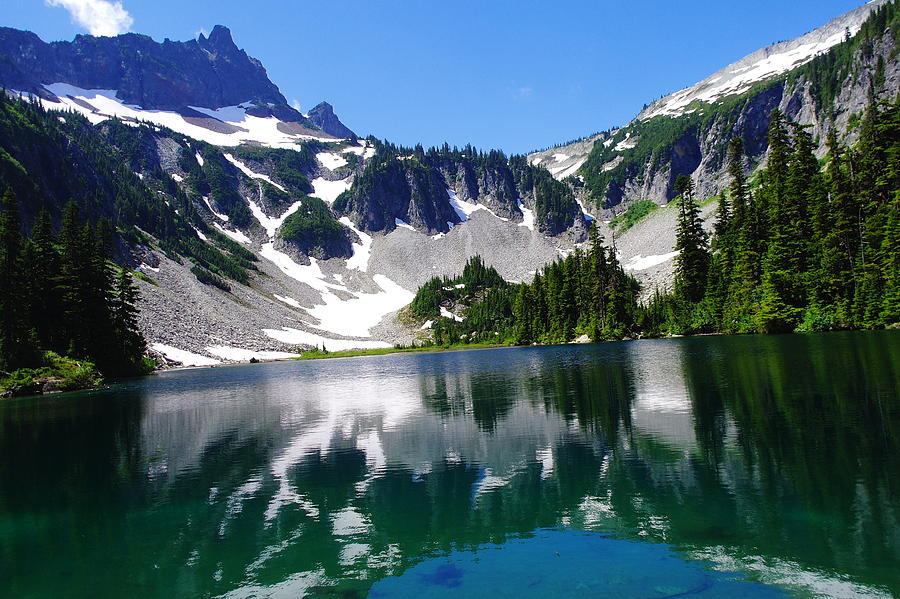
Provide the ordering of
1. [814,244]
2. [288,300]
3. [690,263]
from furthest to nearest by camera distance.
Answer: [288,300] < [690,263] < [814,244]

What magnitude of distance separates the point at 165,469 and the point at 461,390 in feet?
75.0

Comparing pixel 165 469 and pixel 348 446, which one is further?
pixel 348 446

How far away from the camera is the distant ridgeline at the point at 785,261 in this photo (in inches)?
2454

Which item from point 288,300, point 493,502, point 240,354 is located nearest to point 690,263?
point 493,502

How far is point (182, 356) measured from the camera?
113m

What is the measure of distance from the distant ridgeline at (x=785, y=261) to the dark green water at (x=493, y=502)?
4436 cm

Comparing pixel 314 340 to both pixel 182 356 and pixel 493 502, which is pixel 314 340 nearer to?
pixel 182 356

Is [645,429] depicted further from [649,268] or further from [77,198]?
[77,198]

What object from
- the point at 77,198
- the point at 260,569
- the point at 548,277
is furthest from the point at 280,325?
the point at 260,569

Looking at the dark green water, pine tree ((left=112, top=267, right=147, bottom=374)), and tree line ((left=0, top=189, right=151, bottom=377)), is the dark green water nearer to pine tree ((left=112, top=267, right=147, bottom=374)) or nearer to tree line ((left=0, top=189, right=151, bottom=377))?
tree line ((left=0, top=189, right=151, bottom=377))

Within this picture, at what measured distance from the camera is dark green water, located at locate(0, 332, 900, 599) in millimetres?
8828

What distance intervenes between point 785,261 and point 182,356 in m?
117

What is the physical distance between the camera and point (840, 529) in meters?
9.45

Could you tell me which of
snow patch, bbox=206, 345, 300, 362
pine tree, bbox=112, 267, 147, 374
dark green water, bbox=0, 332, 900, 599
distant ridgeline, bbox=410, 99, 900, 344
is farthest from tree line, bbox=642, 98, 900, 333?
snow patch, bbox=206, 345, 300, 362
